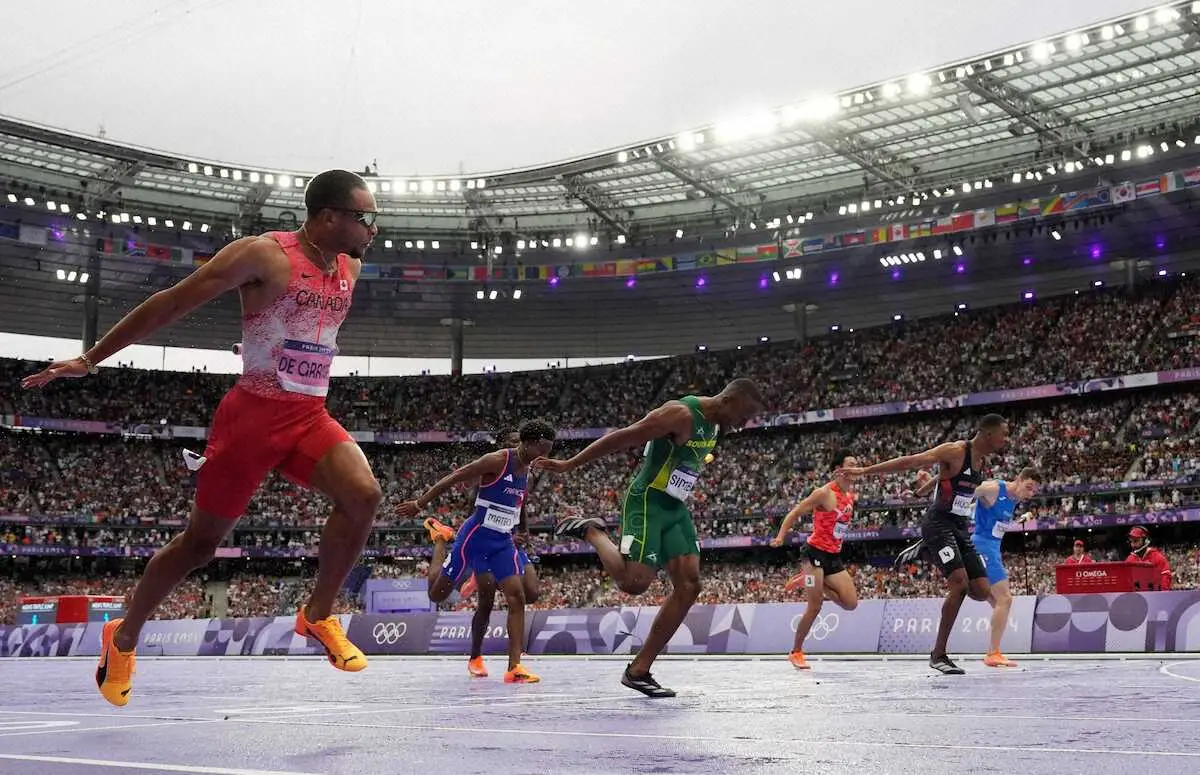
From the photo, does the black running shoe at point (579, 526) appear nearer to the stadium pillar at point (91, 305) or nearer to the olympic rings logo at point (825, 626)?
the olympic rings logo at point (825, 626)

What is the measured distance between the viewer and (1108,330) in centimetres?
4247

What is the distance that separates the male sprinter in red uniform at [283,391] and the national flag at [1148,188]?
38.5 m

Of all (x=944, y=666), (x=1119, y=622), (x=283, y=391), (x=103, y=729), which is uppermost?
(x=283, y=391)

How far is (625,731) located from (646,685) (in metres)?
2.92

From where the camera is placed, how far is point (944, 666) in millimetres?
11648

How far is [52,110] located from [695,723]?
39.1 m

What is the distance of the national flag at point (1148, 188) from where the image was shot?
3800 centimetres

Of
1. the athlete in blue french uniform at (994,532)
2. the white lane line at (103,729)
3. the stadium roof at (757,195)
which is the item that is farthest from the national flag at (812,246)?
the white lane line at (103,729)

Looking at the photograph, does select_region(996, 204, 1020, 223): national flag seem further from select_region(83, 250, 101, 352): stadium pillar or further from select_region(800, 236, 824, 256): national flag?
select_region(83, 250, 101, 352): stadium pillar

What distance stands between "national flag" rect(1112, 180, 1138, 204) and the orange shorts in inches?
1533

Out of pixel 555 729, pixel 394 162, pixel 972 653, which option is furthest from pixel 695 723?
pixel 394 162

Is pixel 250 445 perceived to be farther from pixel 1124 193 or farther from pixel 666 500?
pixel 1124 193

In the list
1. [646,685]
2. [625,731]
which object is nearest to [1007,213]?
[646,685]

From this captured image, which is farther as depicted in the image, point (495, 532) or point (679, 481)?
point (495, 532)
